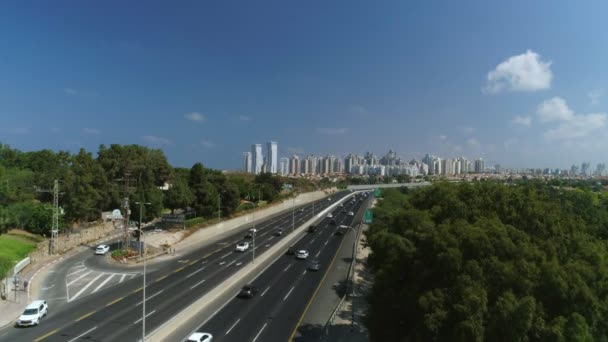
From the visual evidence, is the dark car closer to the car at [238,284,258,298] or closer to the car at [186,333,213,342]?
the car at [238,284,258,298]

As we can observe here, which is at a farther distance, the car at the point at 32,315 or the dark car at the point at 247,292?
the dark car at the point at 247,292

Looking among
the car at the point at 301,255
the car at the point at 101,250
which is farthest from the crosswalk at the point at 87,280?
the car at the point at 301,255

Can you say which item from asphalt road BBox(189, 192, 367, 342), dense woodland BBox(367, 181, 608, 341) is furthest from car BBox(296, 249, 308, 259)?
dense woodland BBox(367, 181, 608, 341)

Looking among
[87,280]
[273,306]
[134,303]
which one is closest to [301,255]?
[273,306]

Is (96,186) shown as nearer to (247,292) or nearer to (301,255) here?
(301,255)

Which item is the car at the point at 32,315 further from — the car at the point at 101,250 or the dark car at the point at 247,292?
the car at the point at 101,250

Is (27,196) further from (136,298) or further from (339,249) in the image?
(339,249)
